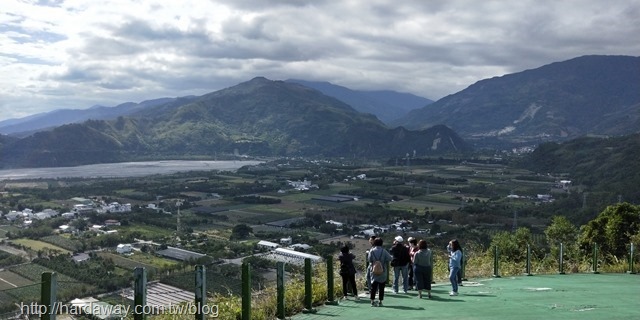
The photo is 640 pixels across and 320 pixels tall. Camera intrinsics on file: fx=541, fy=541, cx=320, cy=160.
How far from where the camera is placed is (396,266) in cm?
1200

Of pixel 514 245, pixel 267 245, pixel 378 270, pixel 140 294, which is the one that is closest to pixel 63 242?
pixel 267 245

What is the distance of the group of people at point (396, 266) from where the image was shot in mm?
10484

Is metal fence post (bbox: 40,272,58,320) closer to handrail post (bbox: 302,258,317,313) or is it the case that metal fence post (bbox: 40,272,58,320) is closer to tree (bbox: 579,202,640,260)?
handrail post (bbox: 302,258,317,313)

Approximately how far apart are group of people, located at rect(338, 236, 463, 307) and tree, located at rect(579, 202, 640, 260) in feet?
44.6

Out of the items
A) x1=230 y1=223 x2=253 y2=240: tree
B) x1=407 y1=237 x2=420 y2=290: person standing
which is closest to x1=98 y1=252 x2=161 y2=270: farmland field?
x1=230 y1=223 x2=253 y2=240: tree

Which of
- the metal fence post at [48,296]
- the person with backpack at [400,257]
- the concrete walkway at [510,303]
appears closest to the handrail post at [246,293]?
the concrete walkway at [510,303]

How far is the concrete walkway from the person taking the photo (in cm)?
930

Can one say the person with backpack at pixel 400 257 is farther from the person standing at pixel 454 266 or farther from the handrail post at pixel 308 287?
the handrail post at pixel 308 287

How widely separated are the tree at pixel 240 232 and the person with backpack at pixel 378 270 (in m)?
42.5

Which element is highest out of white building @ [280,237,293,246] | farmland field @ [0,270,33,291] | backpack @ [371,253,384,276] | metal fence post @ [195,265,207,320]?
metal fence post @ [195,265,207,320]

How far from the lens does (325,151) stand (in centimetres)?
19262

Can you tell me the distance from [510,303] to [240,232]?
150ft

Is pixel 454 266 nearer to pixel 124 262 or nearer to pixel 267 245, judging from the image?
pixel 124 262

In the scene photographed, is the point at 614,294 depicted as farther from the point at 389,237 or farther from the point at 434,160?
the point at 434,160
